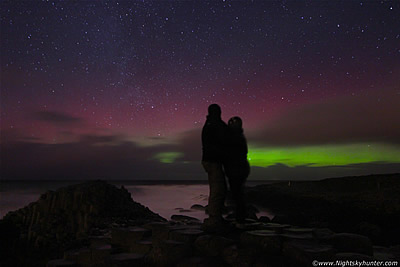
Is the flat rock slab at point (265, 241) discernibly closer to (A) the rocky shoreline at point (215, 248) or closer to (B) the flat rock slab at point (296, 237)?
(A) the rocky shoreline at point (215, 248)

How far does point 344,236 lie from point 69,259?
19.3 feet

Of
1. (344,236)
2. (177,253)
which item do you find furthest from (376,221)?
(177,253)

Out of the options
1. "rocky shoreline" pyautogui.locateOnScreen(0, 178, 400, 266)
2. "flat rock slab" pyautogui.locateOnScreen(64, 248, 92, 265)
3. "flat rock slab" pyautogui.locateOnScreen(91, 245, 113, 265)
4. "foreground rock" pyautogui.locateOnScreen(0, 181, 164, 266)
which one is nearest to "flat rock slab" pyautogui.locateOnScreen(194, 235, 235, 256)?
"rocky shoreline" pyautogui.locateOnScreen(0, 178, 400, 266)

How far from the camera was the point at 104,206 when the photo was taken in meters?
14.3

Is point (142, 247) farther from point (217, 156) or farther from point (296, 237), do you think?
point (296, 237)

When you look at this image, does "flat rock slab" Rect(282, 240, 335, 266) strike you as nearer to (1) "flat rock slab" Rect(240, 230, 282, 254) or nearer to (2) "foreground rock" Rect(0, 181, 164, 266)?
(1) "flat rock slab" Rect(240, 230, 282, 254)

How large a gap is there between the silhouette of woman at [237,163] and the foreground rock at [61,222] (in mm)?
5903

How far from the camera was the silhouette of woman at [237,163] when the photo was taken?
22.4 feet

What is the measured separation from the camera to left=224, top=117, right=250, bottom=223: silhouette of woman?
681cm

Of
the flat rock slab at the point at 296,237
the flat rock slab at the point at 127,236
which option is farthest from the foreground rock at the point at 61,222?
the flat rock slab at the point at 296,237

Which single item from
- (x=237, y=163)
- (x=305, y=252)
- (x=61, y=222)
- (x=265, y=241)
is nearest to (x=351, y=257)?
(x=305, y=252)

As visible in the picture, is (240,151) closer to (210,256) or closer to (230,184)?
(230,184)

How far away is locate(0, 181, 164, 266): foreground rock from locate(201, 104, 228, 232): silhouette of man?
580cm

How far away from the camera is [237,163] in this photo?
6.94 metres
